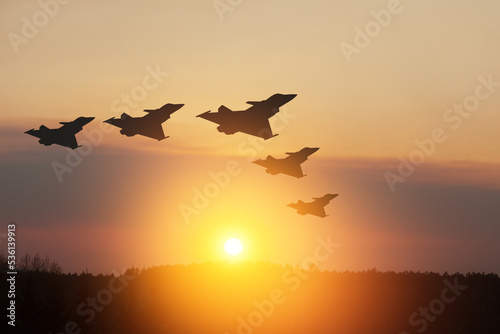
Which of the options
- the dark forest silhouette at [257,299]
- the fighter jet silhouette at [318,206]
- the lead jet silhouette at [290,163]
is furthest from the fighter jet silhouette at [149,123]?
the dark forest silhouette at [257,299]

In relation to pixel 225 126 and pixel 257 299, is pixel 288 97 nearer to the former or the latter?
pixel 225 126

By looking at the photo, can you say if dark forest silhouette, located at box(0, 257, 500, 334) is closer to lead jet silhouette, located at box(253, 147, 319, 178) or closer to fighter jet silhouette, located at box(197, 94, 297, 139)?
lead jet silhouette, located at box(253, 147, 319, 178)

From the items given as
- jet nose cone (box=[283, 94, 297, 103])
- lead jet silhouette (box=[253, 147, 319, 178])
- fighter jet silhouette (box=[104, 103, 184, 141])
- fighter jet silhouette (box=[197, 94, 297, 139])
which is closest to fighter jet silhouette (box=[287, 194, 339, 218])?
lead jet silhouette (box=[253, 147, 319, 178])

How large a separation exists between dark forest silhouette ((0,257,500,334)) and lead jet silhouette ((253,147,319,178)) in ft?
38.6

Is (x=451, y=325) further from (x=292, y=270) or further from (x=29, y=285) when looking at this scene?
(x=29, y=285)

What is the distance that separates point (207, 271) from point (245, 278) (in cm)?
242

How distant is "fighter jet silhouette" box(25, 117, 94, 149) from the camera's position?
26.0 m

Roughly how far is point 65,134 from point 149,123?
3360 mm

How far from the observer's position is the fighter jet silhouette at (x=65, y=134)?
26.0 metres

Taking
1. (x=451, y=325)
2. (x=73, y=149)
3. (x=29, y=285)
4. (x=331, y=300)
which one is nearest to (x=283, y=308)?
(x=331, y=300)

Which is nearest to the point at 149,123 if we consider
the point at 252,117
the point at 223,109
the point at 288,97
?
the point at 223,109

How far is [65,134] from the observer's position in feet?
85.5

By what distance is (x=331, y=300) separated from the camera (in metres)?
39.9

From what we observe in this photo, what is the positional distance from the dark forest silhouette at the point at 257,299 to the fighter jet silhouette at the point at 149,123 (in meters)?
11.8
